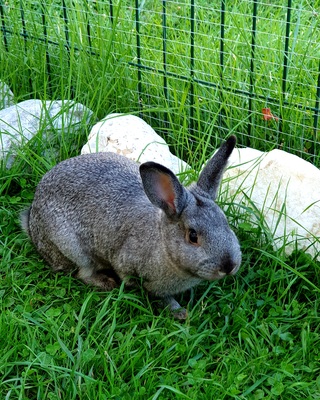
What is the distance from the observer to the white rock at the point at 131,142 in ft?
15.1

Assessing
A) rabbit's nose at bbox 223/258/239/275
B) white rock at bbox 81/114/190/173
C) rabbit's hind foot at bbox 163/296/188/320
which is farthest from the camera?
white rock at bbox 81/114/190/173

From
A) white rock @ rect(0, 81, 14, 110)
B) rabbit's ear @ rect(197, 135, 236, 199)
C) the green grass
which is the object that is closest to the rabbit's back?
the green grass

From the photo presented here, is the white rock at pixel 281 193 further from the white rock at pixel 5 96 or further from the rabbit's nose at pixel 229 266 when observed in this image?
the white rock at pixel 5 96

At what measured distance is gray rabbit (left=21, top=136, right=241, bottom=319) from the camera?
139 inches

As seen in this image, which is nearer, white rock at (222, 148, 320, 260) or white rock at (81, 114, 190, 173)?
white rock at (222, 148, 320, 260)

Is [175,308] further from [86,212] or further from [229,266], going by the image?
[86,212]

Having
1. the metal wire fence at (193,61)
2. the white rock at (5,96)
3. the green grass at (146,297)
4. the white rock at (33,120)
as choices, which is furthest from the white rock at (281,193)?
the white rock at (5,96)

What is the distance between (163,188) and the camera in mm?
3584

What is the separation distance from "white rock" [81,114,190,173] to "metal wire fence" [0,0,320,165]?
0.17 m

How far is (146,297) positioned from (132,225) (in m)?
0.38

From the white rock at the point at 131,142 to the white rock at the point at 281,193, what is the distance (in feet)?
1.28

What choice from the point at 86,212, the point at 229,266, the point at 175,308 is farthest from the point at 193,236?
the point at 86,212

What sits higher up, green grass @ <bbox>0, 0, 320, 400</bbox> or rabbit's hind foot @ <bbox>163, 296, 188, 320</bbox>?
green grass @ <bbox>0, 0, 320, 400</bbox>

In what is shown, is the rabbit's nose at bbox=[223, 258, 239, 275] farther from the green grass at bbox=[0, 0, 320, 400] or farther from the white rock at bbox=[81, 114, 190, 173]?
the white rock at bbox=[81, 114, 190, 173]
